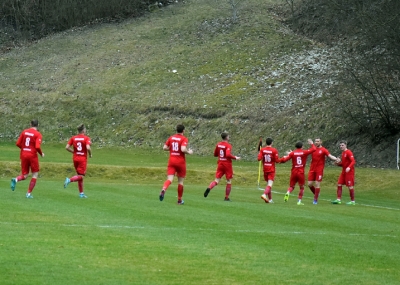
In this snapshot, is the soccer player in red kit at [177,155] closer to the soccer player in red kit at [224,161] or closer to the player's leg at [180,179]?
the player's leg at [180,179]

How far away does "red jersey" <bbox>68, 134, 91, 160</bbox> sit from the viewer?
24.5 metres

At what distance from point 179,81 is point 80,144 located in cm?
3921

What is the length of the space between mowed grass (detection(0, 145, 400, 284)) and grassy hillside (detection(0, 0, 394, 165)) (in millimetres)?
24556

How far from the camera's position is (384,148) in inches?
1758

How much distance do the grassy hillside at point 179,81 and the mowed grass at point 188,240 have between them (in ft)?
80.6

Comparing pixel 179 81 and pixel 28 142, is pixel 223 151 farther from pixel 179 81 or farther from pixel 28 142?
pixel 179 81

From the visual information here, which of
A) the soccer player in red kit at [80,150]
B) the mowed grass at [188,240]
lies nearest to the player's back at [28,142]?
the soccer player in red kit at [80,150]

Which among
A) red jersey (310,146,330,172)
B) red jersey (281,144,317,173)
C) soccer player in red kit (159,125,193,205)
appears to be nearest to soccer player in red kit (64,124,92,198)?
soccer player in red kit (159,125,193,205)

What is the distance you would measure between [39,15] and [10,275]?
240ft

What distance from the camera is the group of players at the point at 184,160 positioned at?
2330 cm

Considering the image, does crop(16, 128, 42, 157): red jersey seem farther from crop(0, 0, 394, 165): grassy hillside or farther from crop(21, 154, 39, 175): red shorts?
crop(0, 0, 394, 165): grassy hillside

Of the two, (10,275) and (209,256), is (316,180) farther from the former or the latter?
(10,275)

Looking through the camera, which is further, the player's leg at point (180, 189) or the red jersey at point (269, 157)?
the red jersey at point (269, 157)

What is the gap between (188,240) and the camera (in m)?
15.1
